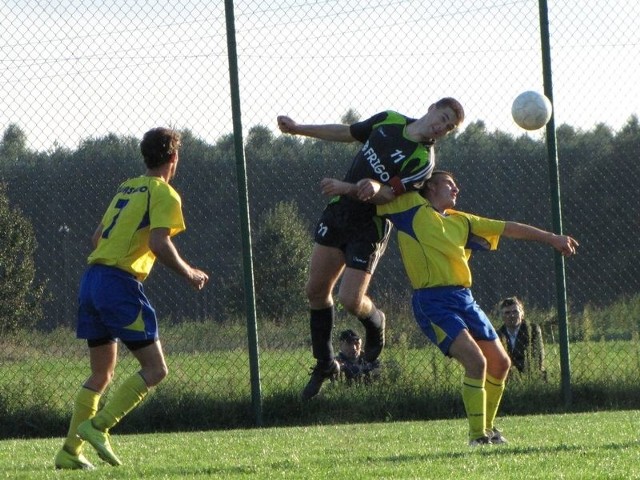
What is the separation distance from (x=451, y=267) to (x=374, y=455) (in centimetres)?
126

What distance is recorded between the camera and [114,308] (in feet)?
19.5

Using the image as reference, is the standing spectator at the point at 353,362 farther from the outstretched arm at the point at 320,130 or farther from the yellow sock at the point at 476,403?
the yellow sock at the point at 476,403

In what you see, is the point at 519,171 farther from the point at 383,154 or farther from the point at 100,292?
the point at 100,292

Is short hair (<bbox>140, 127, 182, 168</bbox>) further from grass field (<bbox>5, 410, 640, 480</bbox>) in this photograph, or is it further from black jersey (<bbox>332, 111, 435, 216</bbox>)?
grass field (<bbox>5, 410, 640, 480</bbox>)

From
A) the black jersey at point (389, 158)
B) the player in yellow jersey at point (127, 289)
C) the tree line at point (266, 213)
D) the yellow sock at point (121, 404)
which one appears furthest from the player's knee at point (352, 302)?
the tree line at point (266, 213)

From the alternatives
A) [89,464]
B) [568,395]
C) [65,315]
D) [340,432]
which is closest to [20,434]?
[65,315]

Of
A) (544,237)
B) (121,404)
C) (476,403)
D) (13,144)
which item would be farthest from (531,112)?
(13,144)

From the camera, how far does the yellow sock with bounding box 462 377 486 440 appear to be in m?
6.57

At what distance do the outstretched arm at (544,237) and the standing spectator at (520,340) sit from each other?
397cm

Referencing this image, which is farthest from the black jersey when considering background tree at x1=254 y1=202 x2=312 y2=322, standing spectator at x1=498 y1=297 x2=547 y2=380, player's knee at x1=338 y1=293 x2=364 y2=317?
background tree at x1=254 y1=202 x2=312 y2=322

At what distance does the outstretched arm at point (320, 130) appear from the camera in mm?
7238

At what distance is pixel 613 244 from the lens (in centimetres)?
1204

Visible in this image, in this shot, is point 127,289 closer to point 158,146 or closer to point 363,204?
point 158,146

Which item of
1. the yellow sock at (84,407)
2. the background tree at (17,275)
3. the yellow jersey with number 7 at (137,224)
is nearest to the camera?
the yellow jersey with number 7 at (137,224)
